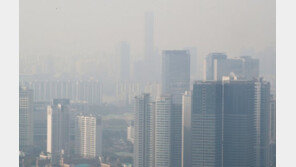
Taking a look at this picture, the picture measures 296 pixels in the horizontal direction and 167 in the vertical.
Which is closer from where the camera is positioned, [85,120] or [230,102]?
[85,120]

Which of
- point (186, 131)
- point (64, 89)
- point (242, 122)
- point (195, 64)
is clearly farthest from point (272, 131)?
point (64, 89)

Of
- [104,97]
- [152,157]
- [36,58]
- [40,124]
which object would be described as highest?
[36,58]

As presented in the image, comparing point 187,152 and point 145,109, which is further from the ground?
point 145,109

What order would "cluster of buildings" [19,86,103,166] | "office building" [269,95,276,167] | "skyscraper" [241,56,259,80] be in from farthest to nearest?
1. "skyscraper" [241,56,259,80]
2. "cluster of buildings" [19,86,103,166]
3. "office building" [269,95,276,167]

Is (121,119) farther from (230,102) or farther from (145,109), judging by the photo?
(230,102)

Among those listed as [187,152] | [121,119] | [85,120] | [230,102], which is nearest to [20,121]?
[85,120]

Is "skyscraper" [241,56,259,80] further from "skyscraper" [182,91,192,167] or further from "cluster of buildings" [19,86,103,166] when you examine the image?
"cluster of buildings" [19,86,103,166]

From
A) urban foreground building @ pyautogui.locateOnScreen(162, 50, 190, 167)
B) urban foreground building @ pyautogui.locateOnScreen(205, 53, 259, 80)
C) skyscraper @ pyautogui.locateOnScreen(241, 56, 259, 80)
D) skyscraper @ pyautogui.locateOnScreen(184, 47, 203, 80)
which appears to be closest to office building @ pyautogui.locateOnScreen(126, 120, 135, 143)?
urban foreground building @ pyautogui.locateOnScreen(162, 50, 190, 167)
